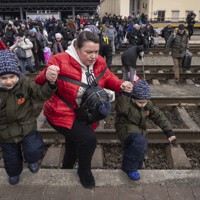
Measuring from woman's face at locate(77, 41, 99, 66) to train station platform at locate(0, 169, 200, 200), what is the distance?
5.19 ft

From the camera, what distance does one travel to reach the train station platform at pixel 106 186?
2986 mm

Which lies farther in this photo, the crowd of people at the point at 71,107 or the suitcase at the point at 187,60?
the suitcase at the point at 187,60

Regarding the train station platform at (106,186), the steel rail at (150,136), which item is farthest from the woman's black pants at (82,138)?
the steel rail at (150,136)

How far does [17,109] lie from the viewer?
2795 mm

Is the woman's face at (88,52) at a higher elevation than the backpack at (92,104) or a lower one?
higher

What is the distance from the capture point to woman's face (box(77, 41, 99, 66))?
258 cm

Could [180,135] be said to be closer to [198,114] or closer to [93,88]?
[198,114]

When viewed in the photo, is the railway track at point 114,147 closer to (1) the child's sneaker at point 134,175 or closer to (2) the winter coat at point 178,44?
(1) the child's sneaker at point 134,175

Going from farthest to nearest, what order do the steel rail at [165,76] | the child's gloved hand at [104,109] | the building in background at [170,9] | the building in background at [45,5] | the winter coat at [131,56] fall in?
1. the building in background at [45,5]
2. the building in background at [170,9]
3. the steel rail at [165,76]
4. the winter coat at [131,56]
5. the child's gloved hand at [104,109]

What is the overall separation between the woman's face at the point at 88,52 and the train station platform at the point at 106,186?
1582 mm

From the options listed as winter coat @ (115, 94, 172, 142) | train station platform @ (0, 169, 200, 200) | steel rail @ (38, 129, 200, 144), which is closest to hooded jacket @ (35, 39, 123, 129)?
winter coat @ (115, 94, 172, 142)

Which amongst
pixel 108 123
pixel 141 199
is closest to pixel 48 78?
pixel 141 199

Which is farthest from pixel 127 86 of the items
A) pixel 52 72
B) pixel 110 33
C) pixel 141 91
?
pixel 110 33

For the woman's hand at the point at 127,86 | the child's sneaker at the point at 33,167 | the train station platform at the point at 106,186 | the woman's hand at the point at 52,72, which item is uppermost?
the woman's hand at the point at 52,72
